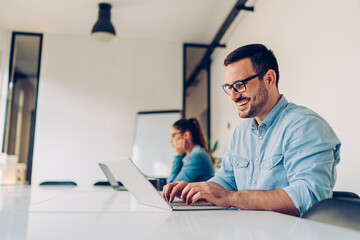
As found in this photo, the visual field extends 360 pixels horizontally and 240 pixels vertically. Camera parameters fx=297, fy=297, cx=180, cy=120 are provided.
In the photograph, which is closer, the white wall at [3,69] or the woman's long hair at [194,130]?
the woman's long hair at [194,130]

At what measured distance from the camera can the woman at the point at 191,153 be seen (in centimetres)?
256

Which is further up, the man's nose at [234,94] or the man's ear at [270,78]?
the man's ear at [270,78]

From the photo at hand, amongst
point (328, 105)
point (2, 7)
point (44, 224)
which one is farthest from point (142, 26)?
point (44, 224)

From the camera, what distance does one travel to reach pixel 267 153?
140 centimetres

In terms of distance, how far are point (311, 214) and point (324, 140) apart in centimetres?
45

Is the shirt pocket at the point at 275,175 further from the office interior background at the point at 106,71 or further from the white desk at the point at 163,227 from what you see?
the office interior background at the point at 106,71

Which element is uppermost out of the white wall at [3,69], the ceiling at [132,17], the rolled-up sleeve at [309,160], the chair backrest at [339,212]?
the ceiling at [132,17]

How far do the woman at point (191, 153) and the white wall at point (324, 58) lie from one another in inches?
36.3

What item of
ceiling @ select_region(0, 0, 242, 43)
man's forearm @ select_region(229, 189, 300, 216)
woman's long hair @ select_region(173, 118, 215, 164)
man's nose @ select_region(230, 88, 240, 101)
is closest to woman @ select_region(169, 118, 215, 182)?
woman's long hair @ select_region(173, 118, 215, 164)

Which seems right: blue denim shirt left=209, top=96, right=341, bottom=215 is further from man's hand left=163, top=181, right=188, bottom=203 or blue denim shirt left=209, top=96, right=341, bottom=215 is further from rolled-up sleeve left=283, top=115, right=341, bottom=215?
man's hand left=163, top=181, right=188, bottom=203

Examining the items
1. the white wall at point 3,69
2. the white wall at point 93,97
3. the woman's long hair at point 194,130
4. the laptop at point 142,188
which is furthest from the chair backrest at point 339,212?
the white wall at point 3,69

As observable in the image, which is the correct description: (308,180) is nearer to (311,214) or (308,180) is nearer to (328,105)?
(311,214)

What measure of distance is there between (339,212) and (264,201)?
0.35 m

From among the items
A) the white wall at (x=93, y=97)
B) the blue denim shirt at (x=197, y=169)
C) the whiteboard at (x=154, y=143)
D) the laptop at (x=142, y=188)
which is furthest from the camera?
the white wall at (x=93, y=97)
